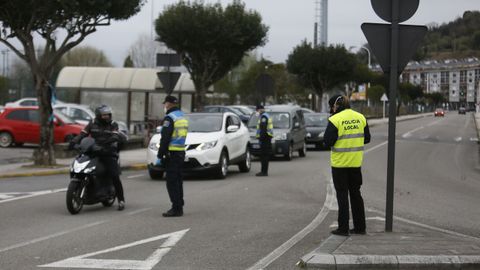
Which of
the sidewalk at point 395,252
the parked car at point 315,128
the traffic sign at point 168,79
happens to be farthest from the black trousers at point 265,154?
the parked car at point 315,128

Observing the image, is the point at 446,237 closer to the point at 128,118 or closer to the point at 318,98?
the point at 128,118

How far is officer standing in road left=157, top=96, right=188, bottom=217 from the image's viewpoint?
10.9m

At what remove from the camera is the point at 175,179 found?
35.8 feet

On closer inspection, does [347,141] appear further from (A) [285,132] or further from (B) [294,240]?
(A) [285,132]

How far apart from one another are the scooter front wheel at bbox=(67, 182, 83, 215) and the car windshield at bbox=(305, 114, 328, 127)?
21196 mm

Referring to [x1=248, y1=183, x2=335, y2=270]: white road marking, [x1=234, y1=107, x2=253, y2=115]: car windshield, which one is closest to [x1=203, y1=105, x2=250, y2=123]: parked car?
[x1=234, y1=107, x2=253, y2=115]: car windshield

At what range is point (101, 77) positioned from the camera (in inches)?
1592

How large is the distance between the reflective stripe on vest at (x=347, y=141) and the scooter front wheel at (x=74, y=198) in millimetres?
4282

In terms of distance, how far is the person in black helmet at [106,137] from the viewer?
11.4m

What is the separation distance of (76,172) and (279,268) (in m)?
4.89

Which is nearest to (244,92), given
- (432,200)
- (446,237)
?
(432,200)

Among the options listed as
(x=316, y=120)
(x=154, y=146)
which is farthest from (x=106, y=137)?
(x=316, y=120)

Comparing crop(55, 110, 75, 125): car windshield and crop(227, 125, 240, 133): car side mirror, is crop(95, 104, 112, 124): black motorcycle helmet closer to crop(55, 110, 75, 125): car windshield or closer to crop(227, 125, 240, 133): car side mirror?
crop(227, 125, 240, 133): car side mirror

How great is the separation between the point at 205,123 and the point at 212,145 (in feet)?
4.19
